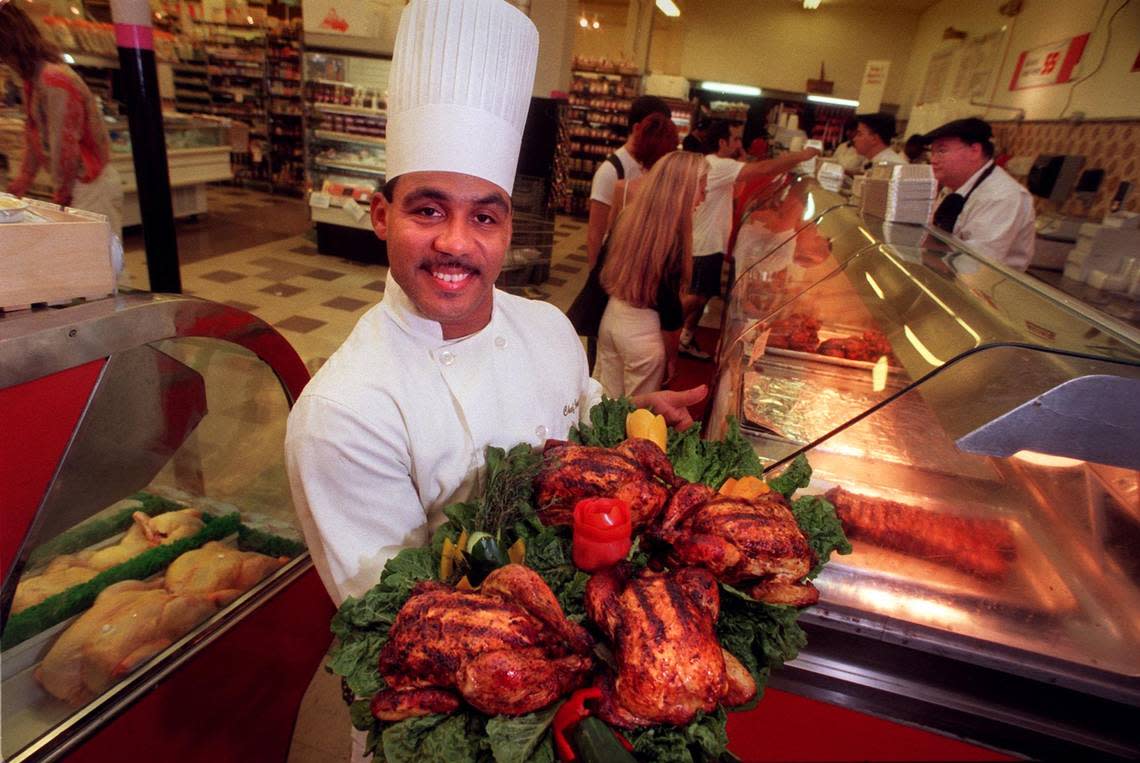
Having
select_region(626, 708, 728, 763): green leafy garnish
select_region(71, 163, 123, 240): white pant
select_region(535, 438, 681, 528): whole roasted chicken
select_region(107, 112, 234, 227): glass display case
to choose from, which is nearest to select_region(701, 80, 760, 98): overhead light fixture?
select_region(107, 112, 234, 227): glass display case

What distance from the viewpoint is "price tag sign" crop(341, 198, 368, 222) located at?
7.83 meters

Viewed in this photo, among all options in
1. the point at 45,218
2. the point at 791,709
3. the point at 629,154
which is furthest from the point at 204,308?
the point at 629,154

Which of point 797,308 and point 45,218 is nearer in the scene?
point 45,218

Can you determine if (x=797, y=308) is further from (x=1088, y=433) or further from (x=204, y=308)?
(x=204, y=308)

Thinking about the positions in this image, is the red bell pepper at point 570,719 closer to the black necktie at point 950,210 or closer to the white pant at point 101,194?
the black necktie at point 950,210

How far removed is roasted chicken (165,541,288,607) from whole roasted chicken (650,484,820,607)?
1.37 meters

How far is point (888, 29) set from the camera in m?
14.0

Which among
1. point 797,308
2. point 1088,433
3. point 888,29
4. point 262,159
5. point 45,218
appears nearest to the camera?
point 1088,433

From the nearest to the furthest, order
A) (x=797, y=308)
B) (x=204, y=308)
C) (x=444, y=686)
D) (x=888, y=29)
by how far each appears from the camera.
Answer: (x=444, y=686) → (x=204, y=308) → (x=797, y=308) → (x=888, y=29)

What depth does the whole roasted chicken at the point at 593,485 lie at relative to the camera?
1159mm

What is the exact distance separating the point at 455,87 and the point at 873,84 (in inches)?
431

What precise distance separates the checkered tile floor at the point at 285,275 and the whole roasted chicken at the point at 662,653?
14.2 feet

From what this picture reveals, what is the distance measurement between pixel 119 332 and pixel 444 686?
110 centimetres

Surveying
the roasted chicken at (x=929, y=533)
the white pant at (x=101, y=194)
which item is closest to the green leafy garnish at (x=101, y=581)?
the roasted chicken at (x=929, y=533)
